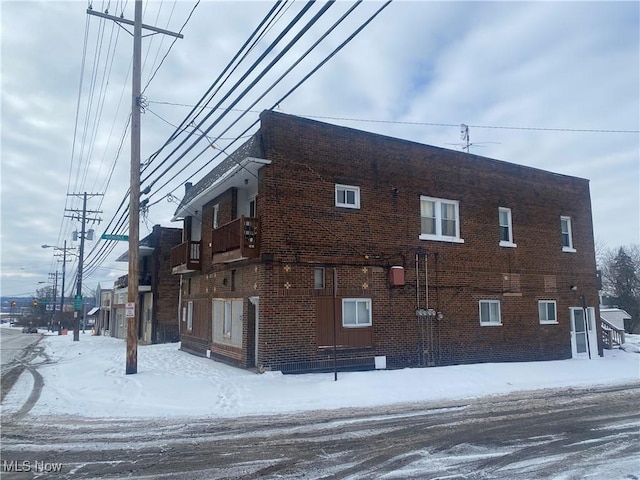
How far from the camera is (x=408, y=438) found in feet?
26.2

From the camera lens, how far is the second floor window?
63.0ft

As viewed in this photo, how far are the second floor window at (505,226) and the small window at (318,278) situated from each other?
27.9ft

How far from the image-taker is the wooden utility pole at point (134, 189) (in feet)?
46.2

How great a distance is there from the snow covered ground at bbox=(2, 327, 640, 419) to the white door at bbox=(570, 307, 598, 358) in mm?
3099

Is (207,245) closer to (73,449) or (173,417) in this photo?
(173,417)

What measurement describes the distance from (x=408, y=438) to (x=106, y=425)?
5529 mm

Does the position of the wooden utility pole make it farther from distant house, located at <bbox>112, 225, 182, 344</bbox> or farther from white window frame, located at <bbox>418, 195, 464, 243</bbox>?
distant house, located at <bbox>112, 225, 182, 344</bbox>

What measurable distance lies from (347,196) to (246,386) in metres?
6.87

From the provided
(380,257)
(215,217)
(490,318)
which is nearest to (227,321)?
(215,217)

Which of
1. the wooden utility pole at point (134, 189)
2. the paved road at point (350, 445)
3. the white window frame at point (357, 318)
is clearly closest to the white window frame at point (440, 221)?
the white window frame at point (357, 318)

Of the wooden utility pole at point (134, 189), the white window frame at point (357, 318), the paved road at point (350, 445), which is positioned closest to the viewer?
the paved road at point (350, 445)

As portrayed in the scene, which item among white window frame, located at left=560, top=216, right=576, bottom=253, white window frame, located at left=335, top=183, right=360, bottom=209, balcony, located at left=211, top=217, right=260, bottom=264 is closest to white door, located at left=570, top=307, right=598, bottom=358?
white window frame, located at left=560, top=216, right=576, bottom=253

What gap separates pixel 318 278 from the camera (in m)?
14.8

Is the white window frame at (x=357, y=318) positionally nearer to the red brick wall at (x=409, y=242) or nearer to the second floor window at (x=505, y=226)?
the red brick wall at (x=409, y=242)
